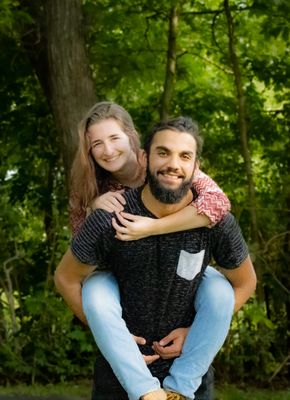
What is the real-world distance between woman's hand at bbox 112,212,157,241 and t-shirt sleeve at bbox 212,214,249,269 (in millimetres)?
256

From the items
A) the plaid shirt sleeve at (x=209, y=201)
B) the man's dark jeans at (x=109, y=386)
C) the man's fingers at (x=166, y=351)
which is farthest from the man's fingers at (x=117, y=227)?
the man's dark jeans at (x=109, y=386)

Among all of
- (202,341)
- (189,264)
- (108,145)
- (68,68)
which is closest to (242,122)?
(68,68)

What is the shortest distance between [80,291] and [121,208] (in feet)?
1.25

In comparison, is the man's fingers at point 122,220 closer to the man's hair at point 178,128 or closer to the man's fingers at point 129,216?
the man's fingers at point 129,216

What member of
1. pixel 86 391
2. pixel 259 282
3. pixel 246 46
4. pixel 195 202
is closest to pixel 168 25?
pixel 246 46

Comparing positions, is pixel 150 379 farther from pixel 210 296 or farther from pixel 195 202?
pixel 195 202

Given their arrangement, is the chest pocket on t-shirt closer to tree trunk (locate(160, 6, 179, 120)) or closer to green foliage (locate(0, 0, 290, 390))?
green foliage (locate(0, 0, 290, 390))

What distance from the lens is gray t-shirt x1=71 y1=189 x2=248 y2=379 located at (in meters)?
2.91

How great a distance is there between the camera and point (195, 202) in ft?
9.50

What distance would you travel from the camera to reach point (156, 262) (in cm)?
292

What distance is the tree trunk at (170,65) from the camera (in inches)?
265

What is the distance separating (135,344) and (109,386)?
0.38 meters

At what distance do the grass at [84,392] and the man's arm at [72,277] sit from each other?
10.00 feet

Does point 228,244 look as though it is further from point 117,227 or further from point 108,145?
point 108,145
